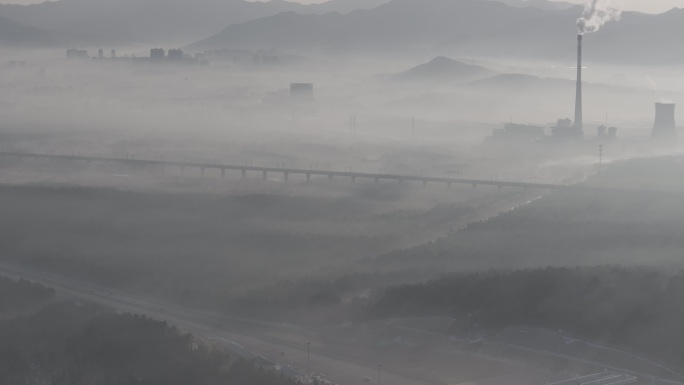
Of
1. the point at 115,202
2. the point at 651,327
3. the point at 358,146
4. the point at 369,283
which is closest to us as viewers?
the point at 651,327

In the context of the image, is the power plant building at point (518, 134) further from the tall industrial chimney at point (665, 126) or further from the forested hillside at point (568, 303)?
the forested hillside at point (568, 303)

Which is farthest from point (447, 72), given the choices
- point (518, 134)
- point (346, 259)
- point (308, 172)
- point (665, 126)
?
point (346, 259)

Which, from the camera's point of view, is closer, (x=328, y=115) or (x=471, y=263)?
(x=471, y=263)

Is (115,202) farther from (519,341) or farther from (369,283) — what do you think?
(519,341)

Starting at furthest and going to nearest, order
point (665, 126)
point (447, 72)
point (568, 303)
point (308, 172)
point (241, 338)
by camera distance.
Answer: point (447, 72) < point (665, 126) < point (308, 172) < point (241, 338) < point (568, 303)

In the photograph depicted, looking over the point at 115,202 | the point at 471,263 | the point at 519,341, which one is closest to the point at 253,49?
the point at 115,202

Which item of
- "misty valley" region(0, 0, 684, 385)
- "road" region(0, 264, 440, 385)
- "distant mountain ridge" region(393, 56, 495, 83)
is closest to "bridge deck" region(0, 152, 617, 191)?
"misty valley" region(0, 0, 684, 385)

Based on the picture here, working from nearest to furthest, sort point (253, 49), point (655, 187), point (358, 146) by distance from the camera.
→ point (655, 187) < point (358, 146) < point (253, 49)

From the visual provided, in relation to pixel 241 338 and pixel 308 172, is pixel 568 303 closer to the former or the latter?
pixel 241 338
